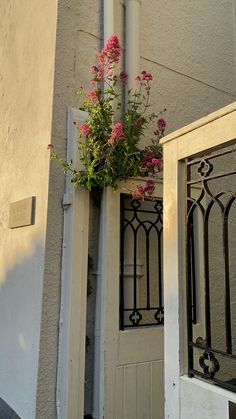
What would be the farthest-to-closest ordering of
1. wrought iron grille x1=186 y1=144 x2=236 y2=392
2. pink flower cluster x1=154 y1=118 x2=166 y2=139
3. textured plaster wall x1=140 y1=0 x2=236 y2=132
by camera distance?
textured plaster wall x1=140 y1=0 x2=236 y2=132 < pink flower cluster x1=154 y1=118 x2=166 y2=139 < wrought iron grille x1=186 y1=144 x2=236 y2=392

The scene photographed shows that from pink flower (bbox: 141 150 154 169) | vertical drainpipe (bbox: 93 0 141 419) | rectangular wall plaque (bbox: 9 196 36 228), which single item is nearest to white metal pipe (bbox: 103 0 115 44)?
vertical drainpipe (bbox: 93 0 141 419)

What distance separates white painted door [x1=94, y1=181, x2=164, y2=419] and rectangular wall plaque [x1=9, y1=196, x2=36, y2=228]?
0.67 meters

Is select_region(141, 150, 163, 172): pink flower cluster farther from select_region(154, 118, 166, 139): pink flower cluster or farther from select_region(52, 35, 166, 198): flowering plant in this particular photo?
select_region(154, 118, 166, 139): pink flower cluster

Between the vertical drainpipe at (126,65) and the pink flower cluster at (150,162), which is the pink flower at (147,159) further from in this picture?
the vertical drainpipe at (126,65)

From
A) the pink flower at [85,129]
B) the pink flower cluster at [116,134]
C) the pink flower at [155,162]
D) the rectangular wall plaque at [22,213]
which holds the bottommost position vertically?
the rectangular wall plaque at [22,213]

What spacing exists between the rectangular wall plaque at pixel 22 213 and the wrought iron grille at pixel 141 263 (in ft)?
2.72

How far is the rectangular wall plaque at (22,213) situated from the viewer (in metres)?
3.40

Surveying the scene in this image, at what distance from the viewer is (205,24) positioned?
15.3ft

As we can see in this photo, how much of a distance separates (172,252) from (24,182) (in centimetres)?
193

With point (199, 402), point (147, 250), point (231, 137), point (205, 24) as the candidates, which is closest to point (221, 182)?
point (147, 250)

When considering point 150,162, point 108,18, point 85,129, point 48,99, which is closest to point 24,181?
point 48,99

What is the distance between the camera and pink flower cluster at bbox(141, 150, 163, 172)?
3.04 metres

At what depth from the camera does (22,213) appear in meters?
3.58

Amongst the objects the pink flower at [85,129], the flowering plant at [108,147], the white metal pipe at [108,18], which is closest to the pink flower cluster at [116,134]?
the flowering plant at [108,147]
